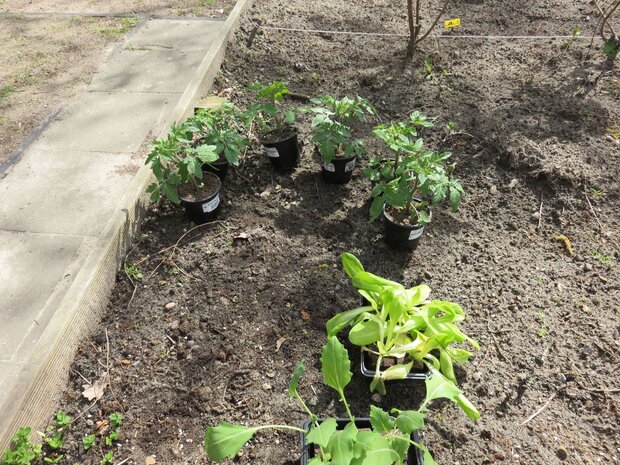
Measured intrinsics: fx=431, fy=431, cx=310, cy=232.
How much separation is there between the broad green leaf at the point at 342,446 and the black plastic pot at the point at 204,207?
1.63 meters

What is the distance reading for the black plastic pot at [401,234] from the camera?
7.85 ft

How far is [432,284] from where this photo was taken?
7.89ft

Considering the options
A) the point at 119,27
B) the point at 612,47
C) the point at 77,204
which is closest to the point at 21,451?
the point at 77,204

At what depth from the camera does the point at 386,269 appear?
97.4 inches

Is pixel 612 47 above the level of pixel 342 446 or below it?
above

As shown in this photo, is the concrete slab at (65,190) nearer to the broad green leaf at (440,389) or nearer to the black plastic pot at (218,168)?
the black plastic pot at (218,168)

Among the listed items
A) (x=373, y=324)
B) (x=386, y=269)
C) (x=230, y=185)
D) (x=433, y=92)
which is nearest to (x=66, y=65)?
(x=230, y=185)

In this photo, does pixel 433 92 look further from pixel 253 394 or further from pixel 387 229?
pixel 253 394

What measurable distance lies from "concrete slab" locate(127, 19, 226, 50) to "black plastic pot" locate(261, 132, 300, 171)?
7.24ft

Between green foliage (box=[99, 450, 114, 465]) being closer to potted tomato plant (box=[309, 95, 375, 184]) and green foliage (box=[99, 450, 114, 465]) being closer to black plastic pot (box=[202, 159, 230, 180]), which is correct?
black plastic pot (box=[202, 159, 230, 180])

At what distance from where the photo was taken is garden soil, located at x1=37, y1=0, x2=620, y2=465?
6.24 feet

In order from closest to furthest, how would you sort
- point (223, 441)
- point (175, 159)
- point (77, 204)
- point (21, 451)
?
point (223, 441) → point (21, 451) → point (175, 159) → point (77, 204)

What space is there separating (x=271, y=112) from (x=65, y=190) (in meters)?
1.62

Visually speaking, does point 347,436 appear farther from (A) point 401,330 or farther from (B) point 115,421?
(B) point 115,421
